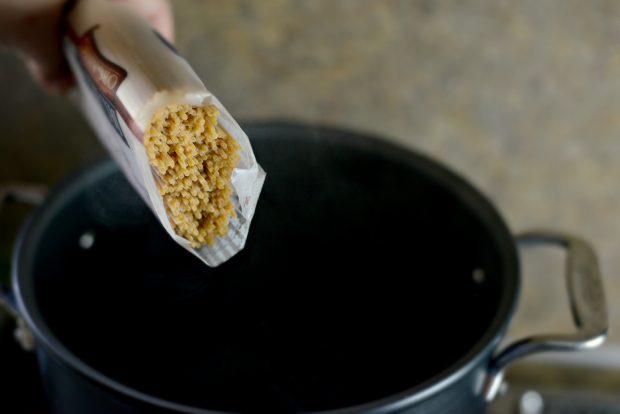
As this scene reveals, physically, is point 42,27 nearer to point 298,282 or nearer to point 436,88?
point 298,282

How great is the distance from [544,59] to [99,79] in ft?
1.85

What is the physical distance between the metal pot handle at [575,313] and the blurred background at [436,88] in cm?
23

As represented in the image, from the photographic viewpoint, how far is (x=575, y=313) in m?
0.74

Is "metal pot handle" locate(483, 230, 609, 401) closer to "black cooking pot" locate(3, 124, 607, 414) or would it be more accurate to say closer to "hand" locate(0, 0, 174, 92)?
"black cooking pot" locate(3, 124, 607, 414)

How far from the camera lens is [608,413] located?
3.50 ft

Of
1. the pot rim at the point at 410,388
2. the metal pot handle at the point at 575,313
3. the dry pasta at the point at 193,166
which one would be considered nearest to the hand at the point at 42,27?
the pot rim at the point at 410,388

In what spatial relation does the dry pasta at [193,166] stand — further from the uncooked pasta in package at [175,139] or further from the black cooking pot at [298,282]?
the black cooking pot at [298,282]

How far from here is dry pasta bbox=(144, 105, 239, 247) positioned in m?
0.55

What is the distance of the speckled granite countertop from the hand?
0.66 feet

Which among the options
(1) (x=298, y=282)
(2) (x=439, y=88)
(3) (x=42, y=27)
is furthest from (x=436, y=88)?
(3) (x=42, y=27)

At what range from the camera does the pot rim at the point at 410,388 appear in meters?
0.59

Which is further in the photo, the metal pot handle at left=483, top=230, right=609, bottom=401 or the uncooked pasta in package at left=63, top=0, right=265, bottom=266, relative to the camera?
the metal pot handle at left=483, top=230, right=609, bottom=401

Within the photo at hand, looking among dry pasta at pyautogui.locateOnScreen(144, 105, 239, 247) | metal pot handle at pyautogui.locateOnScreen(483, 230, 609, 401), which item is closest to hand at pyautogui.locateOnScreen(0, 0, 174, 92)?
dry pasta at pyautogui.locateOnScreen(144, 105, 239, 247)

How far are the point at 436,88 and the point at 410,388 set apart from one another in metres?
0.48
